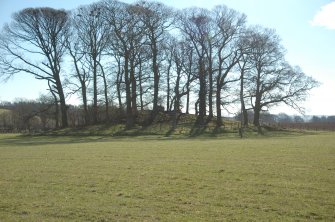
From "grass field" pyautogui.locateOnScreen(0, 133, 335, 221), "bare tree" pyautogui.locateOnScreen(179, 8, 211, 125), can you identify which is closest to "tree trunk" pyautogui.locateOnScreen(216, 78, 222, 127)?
"bare tree" pyautogui.locateOnScreen(179, 8, 211, 125)

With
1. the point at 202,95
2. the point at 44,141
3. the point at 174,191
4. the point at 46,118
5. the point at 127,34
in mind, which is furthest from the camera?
the point at 46,118

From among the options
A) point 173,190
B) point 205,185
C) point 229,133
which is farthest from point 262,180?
point 229,133

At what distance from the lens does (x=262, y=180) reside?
1277 cm

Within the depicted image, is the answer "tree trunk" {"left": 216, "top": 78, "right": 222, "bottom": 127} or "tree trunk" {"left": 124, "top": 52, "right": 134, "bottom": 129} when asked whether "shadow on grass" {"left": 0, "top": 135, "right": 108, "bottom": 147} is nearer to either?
"tree trunk" {"left": 124, "top": 52, "right": 134, "bottom": 129}

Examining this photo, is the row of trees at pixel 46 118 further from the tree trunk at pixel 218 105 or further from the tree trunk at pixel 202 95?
the tree trunk at pixel 218 105

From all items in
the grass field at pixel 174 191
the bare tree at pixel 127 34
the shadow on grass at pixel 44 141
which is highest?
the bare tree at pixel 127 34

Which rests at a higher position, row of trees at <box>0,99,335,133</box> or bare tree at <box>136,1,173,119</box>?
bare tree at <box>136,1,173,119</box>

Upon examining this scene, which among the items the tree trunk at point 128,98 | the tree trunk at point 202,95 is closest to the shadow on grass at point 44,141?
the tree trunk at point 128,98

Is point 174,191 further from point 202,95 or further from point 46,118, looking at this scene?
point 46,118

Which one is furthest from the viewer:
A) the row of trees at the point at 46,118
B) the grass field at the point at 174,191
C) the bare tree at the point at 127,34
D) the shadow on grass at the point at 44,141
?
the row of trees at the point at 46,118

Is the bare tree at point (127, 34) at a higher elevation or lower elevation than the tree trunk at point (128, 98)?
higher

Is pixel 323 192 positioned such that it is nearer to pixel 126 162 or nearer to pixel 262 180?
pixel 262 180

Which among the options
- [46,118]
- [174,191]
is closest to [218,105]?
[46,118]

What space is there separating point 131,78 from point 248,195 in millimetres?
48621
